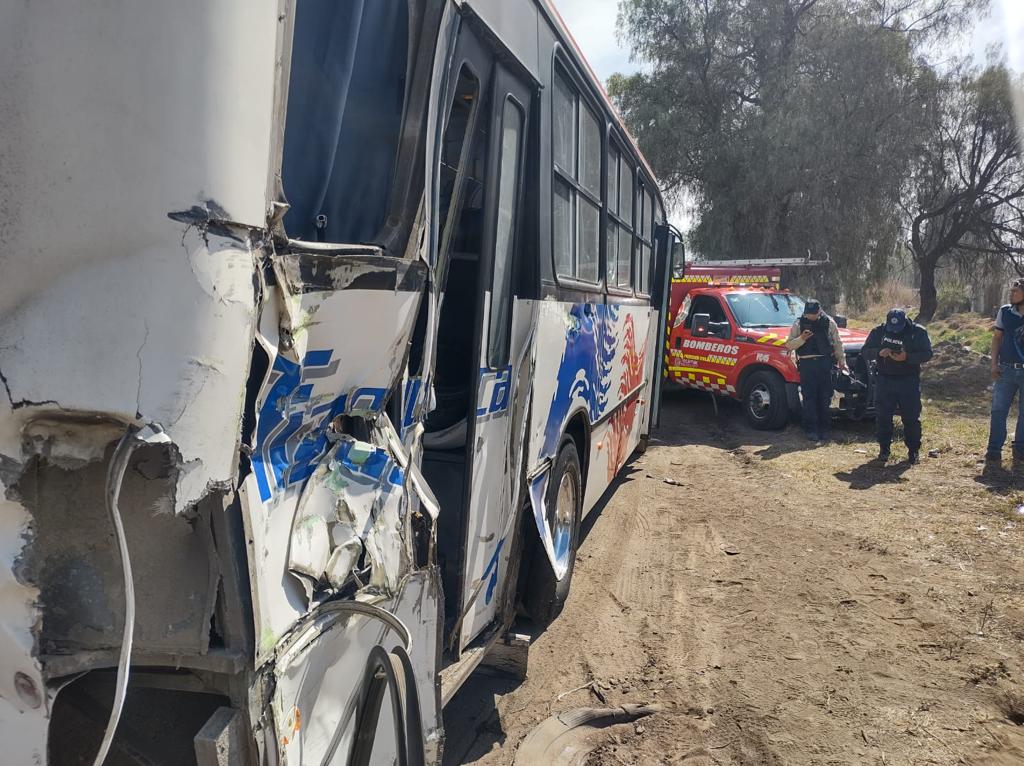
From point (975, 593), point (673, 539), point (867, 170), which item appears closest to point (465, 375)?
point (673, 539)

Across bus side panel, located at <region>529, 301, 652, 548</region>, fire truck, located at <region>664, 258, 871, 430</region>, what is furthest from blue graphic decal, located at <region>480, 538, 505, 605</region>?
fire truck, located at <region>664, 258, 871, 430</region>

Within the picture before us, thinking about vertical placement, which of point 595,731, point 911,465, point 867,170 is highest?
point 867,170

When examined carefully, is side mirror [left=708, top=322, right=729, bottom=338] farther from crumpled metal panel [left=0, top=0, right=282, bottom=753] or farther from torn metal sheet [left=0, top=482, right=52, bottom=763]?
torn metal sheet [left=0, top=482, right=52, bottom=763]

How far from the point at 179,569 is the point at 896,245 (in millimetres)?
23730

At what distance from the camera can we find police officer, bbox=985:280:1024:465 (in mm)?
7879

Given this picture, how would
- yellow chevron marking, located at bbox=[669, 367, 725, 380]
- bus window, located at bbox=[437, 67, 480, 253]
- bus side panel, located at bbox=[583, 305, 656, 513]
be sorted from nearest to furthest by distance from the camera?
1. bus window, located at bbox=[437, 67, 480, 253]
2. bus side panel, located at bbox=[583, 305, 656, 513]
3. yellow chevron marking, located at bbox=[669, 367, 725, 380]

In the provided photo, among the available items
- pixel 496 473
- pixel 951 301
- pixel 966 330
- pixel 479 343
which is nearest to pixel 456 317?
pixel 479 343

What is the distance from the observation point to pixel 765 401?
10945mm

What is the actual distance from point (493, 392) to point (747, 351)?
886 cm

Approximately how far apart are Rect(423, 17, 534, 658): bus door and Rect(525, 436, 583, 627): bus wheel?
22.7 inches

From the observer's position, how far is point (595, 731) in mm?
3426

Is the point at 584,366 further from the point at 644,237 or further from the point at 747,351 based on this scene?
the point at 747,351

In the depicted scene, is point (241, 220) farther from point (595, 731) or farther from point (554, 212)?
point (595, 731)

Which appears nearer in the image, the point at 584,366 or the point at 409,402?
the point at 409,402
